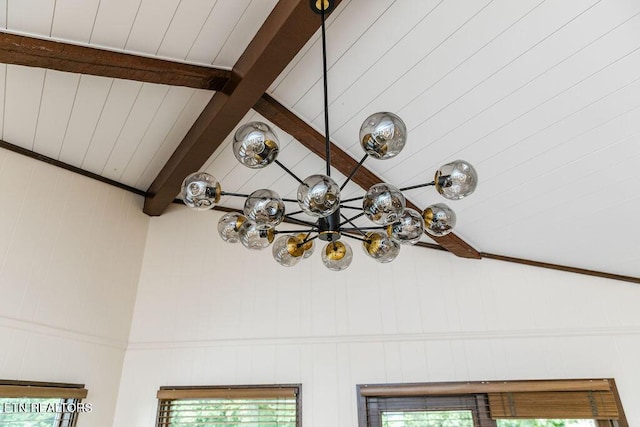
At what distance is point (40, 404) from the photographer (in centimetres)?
281

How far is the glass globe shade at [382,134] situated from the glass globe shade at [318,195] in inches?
8.6

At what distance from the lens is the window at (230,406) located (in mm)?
3178

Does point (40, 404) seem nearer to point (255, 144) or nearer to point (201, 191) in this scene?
point (201, 191)

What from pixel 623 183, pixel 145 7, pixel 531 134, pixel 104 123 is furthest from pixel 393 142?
pixel 104 123

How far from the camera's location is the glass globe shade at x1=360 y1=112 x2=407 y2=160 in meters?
1.43

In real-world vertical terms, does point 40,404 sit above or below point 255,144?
below

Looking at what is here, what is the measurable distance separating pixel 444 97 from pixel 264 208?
137cm

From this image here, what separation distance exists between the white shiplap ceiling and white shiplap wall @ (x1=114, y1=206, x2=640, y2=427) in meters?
0.38

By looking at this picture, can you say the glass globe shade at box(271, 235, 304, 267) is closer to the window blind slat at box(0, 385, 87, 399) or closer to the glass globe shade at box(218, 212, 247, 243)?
the glass globe shade at box(218, 212, 247, 243)

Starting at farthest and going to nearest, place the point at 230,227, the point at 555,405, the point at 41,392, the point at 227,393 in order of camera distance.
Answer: the point at 227,393
the point at 555,405
the point at 41,392
the point at 230,227

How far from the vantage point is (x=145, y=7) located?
78.6 inches

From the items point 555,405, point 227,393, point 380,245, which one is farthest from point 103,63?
point 555,405

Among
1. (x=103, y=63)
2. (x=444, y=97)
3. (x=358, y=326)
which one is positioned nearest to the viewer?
(x=103, y=63)

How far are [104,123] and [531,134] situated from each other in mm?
2686
